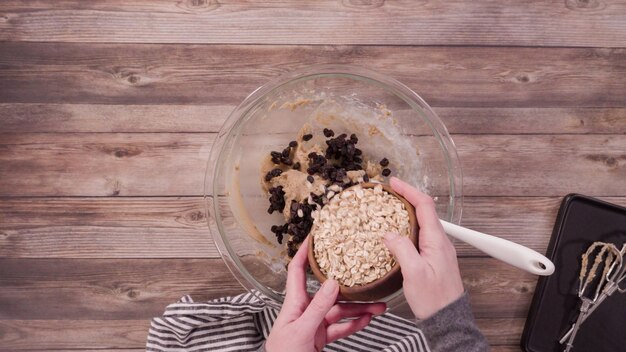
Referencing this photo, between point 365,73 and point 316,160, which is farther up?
point 365,73

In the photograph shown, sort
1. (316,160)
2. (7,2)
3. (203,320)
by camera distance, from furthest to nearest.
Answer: (7,2), (203,320), (316,160)

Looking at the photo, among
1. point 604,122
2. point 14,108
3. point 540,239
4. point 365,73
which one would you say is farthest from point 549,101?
point 14,108

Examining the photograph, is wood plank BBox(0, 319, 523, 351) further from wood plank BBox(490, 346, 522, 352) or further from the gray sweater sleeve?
the gray sweater sleeve

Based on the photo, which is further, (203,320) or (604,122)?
(604,122)

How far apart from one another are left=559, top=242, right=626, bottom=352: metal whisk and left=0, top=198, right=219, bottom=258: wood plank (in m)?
1.10

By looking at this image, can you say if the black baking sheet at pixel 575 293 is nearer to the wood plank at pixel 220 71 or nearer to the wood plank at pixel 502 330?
the wood plank at pixel 502 330

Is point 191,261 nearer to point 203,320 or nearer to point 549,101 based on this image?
point 203,320

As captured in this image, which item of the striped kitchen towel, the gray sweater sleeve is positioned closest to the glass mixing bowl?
the striped kitchen towel

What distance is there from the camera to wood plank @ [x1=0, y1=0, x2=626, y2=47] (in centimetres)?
157

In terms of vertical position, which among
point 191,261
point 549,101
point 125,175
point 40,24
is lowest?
point 191,261

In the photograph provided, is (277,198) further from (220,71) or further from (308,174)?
(220,71)

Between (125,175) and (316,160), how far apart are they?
0.67m

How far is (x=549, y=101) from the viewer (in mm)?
1596

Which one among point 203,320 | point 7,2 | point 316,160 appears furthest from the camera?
point 7,2
